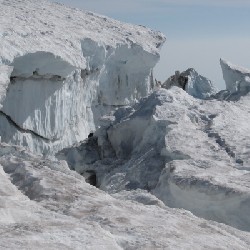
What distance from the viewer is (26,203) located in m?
4.83

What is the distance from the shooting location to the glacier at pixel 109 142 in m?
4.54

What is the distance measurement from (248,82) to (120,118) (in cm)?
361

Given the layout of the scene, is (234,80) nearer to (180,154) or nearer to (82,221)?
(180,154)

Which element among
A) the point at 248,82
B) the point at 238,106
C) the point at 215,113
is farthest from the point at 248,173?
the point at 248,82

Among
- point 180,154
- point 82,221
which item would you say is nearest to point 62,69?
point 180,154

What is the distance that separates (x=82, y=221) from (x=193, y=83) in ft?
54.3

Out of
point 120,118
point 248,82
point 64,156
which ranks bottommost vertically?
point 64,156

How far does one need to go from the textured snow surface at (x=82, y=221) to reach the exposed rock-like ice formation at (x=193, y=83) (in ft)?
48.0

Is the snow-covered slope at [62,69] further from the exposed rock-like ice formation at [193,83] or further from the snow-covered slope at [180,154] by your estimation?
the snow-covered slope at [180,154]

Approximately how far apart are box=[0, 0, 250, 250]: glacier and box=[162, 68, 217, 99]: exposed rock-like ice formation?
5 centimetres

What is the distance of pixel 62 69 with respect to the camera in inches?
576

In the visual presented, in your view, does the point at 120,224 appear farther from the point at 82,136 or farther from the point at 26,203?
the point at 82,136

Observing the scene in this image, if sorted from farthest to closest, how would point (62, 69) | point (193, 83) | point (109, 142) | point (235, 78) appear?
1. point (193, 83)
2. point (235, 78)
3. point (62, 69)
4. point (109, 142)

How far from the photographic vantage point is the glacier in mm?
4539
